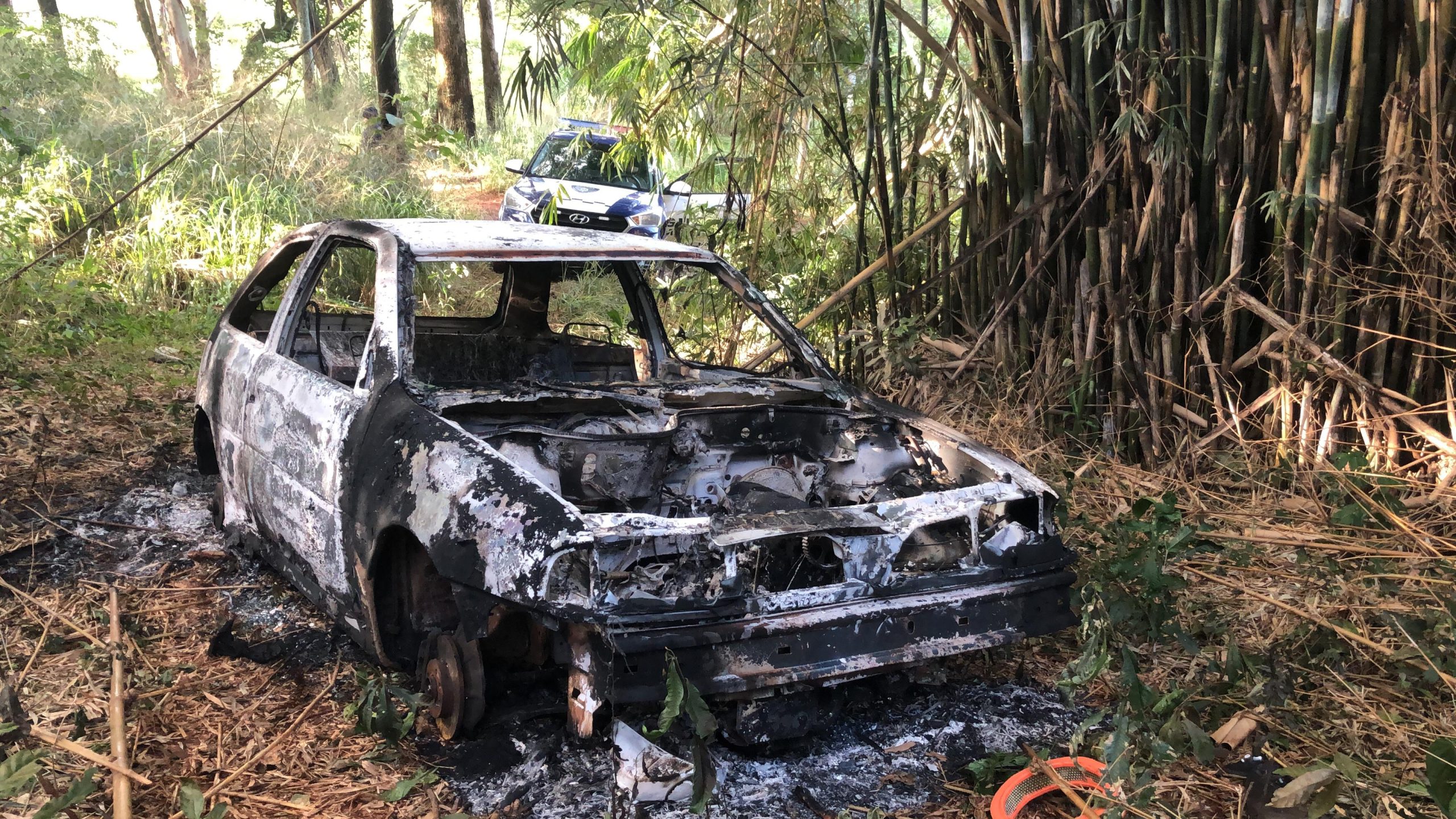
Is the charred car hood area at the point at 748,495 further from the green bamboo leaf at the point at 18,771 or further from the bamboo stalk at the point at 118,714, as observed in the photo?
the green bamboo leaf at the point at 18,771

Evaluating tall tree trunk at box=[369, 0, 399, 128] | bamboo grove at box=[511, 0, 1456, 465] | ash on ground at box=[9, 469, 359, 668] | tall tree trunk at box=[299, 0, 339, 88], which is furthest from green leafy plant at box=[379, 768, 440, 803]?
tall tree trunk at box=[299, 0, 339, 88]

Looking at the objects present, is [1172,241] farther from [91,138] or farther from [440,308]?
[91,138]

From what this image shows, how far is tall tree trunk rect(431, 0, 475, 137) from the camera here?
1445cm

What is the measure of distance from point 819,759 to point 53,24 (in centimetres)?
1924

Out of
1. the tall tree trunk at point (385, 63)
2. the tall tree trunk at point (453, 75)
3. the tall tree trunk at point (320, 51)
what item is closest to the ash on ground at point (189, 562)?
the tall tree trunk at point (385, 63)

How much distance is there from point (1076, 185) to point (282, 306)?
3.42m

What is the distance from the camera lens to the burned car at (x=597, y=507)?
2.79 m

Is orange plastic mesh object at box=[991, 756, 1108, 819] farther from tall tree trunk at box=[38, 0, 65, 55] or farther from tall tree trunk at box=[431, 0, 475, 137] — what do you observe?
tall tree trunk at box=[38, 0, 65, 55]

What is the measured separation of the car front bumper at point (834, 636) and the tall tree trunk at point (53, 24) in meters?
14.4

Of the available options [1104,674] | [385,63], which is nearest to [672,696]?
[1104,674]

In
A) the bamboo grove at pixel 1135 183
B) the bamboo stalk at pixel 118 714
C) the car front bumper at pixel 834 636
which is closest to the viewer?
the bamboo stalk at pixel 118 714

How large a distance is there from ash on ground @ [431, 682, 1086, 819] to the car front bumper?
0.30m

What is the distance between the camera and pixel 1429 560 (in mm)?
3607

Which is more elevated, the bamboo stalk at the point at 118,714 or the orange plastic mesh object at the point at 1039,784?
the bamboo stalk at the point at 118,714
